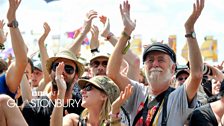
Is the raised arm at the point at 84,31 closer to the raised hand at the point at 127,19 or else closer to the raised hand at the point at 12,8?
the raised hand at the point at 127,19

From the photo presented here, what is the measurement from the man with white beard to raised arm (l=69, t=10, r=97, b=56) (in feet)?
5.38

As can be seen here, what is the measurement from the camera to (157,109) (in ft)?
14.6

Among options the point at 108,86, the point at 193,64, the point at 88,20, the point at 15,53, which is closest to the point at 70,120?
the point at 108,86

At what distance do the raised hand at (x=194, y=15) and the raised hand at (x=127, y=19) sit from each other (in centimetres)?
68

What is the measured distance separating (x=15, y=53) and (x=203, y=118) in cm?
185

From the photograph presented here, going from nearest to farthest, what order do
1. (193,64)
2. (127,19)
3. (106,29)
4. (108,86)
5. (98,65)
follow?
(193,64) < (108,86) < (127,19) < (98,65) < (106,29)

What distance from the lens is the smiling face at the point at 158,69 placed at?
4633 mm

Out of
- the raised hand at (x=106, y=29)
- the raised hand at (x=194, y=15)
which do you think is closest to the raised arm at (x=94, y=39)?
the raised hand at (x=106, y=29)

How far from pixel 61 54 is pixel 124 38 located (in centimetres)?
95

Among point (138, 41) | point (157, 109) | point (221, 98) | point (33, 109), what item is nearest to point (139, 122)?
point (157, 109)

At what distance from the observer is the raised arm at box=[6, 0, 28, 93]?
4.65 metres

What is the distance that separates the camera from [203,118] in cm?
448

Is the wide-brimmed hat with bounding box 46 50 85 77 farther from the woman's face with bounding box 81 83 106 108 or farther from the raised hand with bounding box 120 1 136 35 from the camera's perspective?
the raised hand with bounding box 120 1 136 35

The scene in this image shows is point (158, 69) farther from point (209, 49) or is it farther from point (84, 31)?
point (209, 49)
